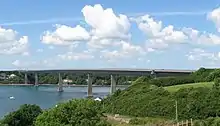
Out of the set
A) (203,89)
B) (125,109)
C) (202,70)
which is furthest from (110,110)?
(202,70)

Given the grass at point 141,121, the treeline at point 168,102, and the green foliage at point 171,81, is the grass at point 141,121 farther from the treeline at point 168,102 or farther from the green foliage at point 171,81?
the green foliage at point 171,81

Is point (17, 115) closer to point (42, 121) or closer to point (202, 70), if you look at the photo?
point (42, 121)

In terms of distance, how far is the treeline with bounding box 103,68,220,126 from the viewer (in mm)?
57156

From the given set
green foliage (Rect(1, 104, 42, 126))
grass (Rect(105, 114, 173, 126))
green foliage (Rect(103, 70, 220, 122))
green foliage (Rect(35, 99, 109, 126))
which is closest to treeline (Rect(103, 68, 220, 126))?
green foliage (Rect(103, 70, 220, 122))

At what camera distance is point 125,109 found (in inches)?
2667

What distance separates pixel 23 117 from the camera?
5353 centimetres

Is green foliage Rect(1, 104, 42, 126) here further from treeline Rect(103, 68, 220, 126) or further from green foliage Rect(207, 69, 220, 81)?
green foliage Rect(207, 69, 220, 81)

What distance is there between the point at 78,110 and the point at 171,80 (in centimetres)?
5019

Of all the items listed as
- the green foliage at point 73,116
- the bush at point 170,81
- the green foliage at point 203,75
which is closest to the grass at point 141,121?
the green foliage at point 73,116

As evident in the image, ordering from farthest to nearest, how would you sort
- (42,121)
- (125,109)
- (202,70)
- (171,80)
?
(202,70)
(171,80)
(125,109)
(42,121)

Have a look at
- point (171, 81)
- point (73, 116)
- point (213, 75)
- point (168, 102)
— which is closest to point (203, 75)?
point (171, 81)

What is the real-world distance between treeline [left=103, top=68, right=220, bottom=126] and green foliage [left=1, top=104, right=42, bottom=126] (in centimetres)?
1651

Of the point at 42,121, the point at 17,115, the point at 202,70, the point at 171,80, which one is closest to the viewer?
the point at 42,121

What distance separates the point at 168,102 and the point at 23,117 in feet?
68.7
